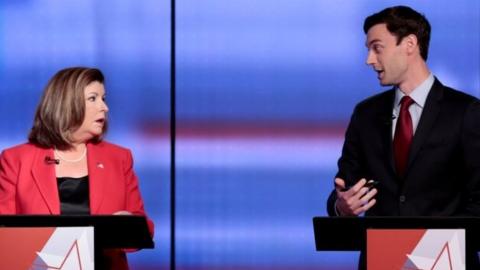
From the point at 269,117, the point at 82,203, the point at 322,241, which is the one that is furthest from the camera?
the point at 269,117

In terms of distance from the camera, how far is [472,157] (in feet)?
11.7

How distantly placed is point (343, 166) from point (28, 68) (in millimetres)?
2150

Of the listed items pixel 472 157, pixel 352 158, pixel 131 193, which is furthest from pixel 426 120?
pixel 131 193

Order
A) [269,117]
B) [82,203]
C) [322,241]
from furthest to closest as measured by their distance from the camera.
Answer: [269,117] < [82,203] < [322,241]

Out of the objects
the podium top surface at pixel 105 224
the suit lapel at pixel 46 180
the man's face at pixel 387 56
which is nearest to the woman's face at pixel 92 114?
the suit lapel at pixel 46 180

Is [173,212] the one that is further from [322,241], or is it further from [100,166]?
[322,241]

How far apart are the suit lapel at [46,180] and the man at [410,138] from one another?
3.48ft

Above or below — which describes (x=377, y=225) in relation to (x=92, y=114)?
below

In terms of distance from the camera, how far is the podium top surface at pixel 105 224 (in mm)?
3158

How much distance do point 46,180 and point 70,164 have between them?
0.44 ft

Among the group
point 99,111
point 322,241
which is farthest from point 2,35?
point 322,241

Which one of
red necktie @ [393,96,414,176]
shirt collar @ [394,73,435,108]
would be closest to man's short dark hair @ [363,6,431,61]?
shirt collar @ [394,73,435,108]

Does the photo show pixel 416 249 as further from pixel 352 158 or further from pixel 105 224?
pixel 105 224

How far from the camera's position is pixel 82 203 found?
3787 millimetres
